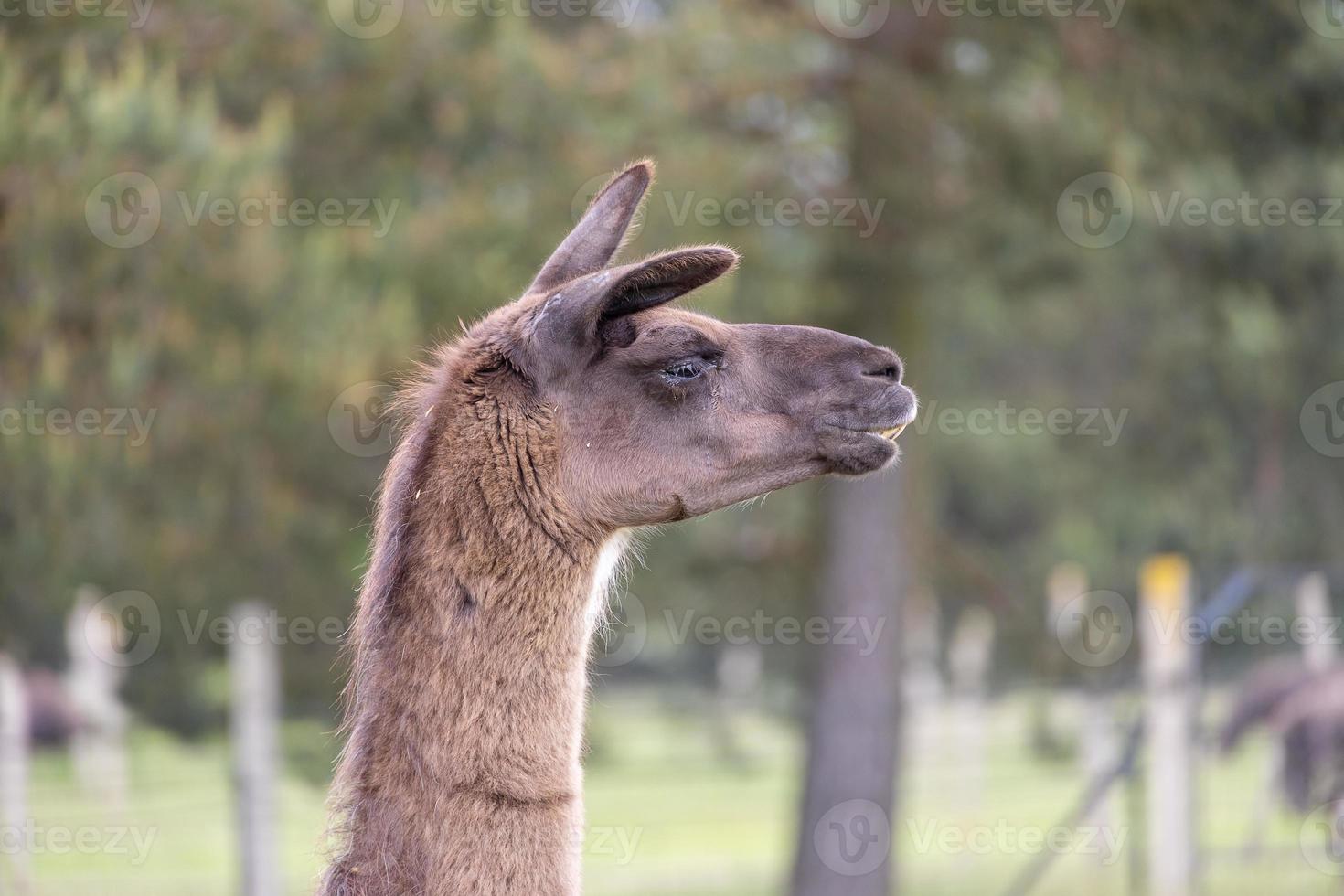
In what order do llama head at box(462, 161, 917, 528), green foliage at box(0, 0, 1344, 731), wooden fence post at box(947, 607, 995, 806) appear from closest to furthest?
llama head at box(462, 161, 917, 528) → green foliage at box(0, 0, 1344, 731) → wooden fence post at box(947, 607, 995, 806)

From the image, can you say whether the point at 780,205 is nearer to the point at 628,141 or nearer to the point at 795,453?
the point at 628,141

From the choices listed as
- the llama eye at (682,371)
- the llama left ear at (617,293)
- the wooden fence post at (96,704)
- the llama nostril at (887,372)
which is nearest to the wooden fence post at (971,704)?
the wooden fence post at (96,704)

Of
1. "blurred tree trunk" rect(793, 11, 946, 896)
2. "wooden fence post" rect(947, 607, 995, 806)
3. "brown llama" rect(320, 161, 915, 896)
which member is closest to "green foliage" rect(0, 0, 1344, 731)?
"blurred tree trunk" rect(793, 11, 946, 896)

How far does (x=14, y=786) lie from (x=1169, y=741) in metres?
7.27

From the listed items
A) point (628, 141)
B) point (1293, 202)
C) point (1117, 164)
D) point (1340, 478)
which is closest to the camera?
point (628, 141)

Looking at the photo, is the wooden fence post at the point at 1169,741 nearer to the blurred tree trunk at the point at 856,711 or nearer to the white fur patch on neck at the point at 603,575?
the blurred tree trunk at the point at 856,711

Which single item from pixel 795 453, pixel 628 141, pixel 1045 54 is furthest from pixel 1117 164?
pixel 795 453

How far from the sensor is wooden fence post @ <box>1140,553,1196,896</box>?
9.08m

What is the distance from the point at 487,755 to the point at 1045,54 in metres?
8.35

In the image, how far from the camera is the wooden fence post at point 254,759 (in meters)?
8.31

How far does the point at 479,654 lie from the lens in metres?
3.12

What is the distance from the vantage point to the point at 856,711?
10664 millimetres

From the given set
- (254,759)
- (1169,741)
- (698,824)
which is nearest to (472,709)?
(254,759)

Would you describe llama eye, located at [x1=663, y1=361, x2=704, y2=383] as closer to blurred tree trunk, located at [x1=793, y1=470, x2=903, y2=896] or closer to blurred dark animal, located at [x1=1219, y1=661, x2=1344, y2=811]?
blurred dark animal, located at [x1=1219, y1=661, x2=1344, y2=811]
